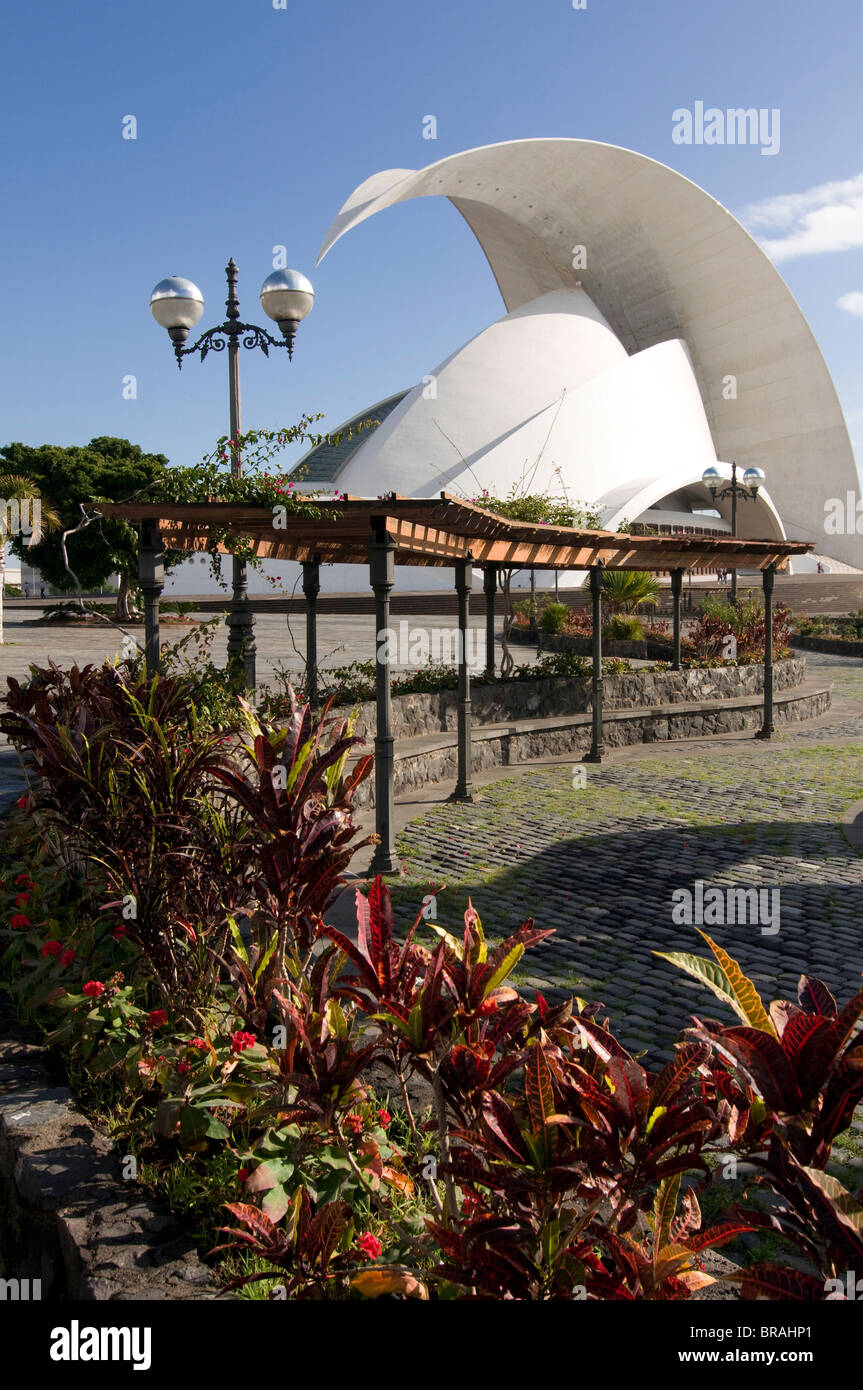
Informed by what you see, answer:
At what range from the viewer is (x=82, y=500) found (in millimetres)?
32500

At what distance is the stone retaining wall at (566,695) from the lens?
1181cm

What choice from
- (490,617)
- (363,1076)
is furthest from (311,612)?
(363,1076)

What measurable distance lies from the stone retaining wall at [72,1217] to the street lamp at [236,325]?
6.89m

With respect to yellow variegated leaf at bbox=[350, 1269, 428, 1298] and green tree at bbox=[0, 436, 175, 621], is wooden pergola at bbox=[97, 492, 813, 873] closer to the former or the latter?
yellow variegated leaf at bbox=[350, 1269, 428, 1298]

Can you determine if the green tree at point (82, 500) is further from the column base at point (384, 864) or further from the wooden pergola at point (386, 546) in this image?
the column base at point (384, 864)

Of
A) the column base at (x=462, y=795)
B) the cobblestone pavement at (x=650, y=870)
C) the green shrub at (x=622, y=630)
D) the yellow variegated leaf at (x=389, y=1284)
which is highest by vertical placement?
the green shrub at (x=622, y=630)

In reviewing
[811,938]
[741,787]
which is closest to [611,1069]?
[811,938]

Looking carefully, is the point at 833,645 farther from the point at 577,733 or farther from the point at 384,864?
the point at 384,864

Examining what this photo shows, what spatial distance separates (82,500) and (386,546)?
27.7m

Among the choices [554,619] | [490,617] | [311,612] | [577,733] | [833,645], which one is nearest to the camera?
[311,612]

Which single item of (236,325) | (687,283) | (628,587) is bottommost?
(628,587)

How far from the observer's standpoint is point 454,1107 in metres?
2.18

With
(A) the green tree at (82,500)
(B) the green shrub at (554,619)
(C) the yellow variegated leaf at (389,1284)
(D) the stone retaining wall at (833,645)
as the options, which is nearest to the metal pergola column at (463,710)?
(C) the yellow variegated leaf at (389,1284)
